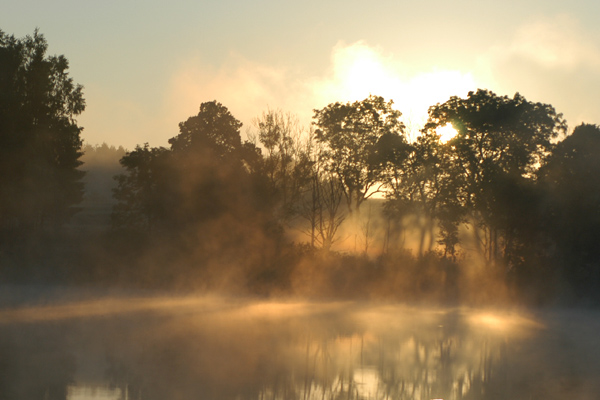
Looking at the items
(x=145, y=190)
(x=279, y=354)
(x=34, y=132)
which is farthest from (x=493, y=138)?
(x=279, y=354)

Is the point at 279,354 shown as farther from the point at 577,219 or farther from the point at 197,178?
the point at 577,219

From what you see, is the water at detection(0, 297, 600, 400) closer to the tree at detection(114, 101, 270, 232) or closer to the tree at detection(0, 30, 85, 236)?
the tree at detection(114, 101, 270, 232)

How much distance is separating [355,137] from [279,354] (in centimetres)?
3485

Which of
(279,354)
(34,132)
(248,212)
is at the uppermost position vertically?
(34,132)

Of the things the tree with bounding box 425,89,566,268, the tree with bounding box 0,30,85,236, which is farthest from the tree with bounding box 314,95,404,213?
the tree with bounding box 0,30,85,236

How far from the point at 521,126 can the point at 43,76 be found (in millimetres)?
28416

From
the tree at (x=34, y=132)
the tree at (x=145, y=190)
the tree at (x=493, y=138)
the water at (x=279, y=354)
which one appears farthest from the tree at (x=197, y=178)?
the tree at (x=493, y=138)

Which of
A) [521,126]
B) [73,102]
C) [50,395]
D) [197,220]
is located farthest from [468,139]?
[50,395]

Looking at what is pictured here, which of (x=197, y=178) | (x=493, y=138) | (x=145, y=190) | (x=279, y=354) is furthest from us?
(x=493, y=138)

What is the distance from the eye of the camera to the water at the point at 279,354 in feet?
35.8

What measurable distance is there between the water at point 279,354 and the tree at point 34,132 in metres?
15.3

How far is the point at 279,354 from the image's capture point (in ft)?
47.0

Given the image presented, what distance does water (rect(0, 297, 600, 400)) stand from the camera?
35.8ft

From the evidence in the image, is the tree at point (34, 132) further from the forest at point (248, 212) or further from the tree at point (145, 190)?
the tree at point (145, 190)
